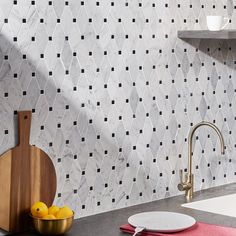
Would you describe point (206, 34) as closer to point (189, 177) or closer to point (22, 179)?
point (189, 177)

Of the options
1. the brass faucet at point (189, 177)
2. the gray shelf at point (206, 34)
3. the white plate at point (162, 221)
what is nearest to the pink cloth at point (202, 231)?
the white plate at point (162, 221)

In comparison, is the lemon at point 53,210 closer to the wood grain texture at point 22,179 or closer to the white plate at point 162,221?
the wood grain texture at point 22,179

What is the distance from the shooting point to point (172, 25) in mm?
2604

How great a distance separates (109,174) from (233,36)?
70 centimetres

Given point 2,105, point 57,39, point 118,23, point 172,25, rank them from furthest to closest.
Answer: point 172,25 < point 118,23 < point 57,39 < point 2,105

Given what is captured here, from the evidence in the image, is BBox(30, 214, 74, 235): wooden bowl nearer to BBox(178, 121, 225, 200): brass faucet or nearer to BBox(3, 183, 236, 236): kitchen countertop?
BBox(3, 183, 236, 236): kitchen countertop

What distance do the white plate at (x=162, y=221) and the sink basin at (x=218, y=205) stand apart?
0.24 metres

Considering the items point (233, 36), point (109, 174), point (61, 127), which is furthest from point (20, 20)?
point (233, 36)

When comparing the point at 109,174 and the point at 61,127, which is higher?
the point at 61,127

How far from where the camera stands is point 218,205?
101 inches

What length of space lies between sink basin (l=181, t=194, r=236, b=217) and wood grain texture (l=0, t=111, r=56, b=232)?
0.64 m

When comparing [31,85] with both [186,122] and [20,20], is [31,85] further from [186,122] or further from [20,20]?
[186,122]

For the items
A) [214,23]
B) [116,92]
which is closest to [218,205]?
[116,92]

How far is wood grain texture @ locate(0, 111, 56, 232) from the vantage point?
6.75ft
